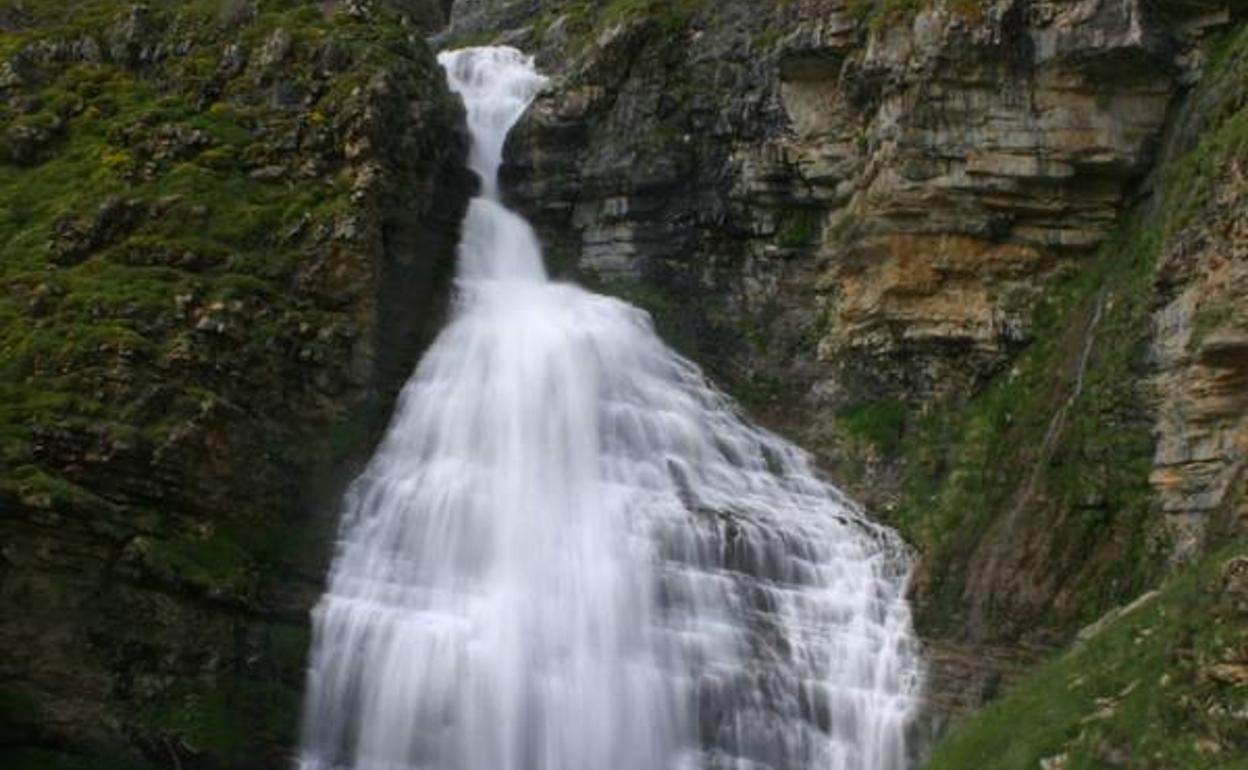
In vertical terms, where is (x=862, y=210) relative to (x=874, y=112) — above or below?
below

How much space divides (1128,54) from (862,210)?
5.69 m

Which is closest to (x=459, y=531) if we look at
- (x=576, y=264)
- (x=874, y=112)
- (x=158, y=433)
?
(x=158, y=433)

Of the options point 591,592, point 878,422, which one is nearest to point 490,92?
point 878,422

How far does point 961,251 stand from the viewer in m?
24.5

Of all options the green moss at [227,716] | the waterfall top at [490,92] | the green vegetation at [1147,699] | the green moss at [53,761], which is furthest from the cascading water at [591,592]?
the waterfall top at [490,92]

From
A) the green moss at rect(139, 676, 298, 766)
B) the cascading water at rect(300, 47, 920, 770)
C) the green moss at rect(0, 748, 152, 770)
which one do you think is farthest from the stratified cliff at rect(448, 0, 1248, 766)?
the green moss at rect(0, 748, 152, 770)

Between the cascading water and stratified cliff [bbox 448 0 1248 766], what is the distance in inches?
60.4

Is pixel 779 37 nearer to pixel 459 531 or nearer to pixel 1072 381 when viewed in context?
pixel 1072 381

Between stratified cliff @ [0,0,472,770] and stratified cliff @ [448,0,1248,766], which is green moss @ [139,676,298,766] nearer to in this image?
stratified cliff @ [0,0,472,770]

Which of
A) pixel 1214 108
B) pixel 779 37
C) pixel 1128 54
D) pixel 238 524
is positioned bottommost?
pixel 238 524

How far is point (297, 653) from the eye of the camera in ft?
60.4

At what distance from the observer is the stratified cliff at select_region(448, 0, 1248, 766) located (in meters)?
19.5

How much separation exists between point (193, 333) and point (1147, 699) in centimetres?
1532

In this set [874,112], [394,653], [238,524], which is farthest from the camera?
[874,112]
